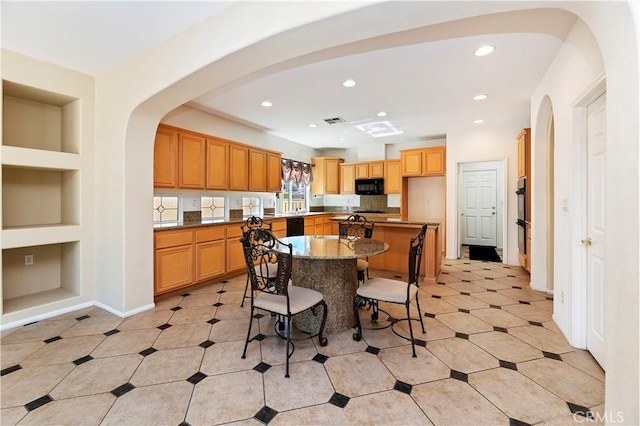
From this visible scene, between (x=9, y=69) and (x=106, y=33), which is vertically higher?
(x=106, y=33)

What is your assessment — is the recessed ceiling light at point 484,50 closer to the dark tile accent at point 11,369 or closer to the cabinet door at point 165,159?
the cabinet door at point 165,159

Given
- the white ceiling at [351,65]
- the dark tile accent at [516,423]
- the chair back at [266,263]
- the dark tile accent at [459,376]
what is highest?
the white ceiling at [351,65]

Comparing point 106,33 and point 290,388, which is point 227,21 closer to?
point 106,33

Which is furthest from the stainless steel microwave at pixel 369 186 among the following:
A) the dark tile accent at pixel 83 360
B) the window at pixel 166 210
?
the dark tile accent at pixel 83 360

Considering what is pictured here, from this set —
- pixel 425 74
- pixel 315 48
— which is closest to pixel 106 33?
pixel 315 48

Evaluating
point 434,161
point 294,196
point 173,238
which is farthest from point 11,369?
point 434,161

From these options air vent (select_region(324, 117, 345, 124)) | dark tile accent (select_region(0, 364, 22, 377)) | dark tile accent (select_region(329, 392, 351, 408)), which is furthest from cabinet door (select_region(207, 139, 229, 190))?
dark tile accent (select_region(329, 392, 351, 408))

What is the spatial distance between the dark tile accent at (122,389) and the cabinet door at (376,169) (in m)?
6.07

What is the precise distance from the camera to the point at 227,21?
211cm

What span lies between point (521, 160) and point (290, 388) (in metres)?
4.84

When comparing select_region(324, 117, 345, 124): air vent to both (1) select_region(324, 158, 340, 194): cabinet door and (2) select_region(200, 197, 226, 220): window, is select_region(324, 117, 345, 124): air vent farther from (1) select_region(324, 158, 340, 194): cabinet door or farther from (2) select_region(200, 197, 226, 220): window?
(2) select_region(200, 197, 226, 220): window

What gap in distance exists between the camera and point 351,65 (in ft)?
9.80

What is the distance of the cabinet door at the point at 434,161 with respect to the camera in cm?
589

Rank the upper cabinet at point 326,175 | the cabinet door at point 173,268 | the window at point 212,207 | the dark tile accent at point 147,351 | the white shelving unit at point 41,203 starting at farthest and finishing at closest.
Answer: the upper cabinet at point 326,175 → the window at point 212,207 → the cabinet door at point 173,268 → the white shelving unit at point 41,203 → the dark tile accent at point 147,351
